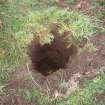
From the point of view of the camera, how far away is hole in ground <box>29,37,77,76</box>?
354 centimetres

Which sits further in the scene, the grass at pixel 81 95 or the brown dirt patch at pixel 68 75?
the brown dirt patch at pixel 68 75

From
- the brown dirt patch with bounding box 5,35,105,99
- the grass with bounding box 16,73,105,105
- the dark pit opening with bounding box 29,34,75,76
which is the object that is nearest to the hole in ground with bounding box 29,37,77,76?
the dark pit opening with bounding box 29,34,75,76

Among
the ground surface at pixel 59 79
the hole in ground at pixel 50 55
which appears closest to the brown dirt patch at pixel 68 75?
the ground surface at pixel 59 79

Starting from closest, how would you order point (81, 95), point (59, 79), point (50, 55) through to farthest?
point (81, 95)
point (59, 79)
point (50, 55)

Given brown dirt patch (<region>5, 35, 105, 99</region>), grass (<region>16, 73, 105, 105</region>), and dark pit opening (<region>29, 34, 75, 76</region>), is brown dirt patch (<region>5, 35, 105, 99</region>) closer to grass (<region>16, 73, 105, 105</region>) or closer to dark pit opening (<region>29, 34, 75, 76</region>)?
grass (<region>16, 73, 105, 105</region>)

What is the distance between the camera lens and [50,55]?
3.79 metres

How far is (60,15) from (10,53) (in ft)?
2.49

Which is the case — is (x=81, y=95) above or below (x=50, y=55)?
below

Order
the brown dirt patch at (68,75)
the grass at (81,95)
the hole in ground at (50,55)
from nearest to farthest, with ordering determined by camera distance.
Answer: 1. the grass at (81,95)
2. the brown dirt patch at (68,75)
3. the hole in ground at (50,55)

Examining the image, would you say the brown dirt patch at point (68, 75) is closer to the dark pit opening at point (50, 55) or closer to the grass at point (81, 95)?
the grass at point (81, 95)

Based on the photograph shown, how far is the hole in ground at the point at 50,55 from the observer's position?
3537mm

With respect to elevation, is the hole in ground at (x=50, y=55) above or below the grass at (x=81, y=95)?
above

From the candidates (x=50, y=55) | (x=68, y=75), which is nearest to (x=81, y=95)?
(x=68, y=75)

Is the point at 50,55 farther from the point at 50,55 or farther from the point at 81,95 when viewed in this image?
the point at 81,95
